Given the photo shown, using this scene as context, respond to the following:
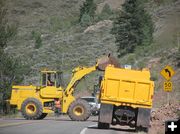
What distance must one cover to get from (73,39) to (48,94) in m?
60.9

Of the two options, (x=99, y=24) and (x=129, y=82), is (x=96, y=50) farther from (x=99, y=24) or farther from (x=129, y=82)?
(x=129, y=82)

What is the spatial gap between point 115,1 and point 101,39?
40.1 m

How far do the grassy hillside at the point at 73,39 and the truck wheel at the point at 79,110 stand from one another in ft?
52.0

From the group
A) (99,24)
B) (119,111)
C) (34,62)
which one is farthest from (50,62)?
(119,111)

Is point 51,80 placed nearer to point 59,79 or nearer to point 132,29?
point 59,79

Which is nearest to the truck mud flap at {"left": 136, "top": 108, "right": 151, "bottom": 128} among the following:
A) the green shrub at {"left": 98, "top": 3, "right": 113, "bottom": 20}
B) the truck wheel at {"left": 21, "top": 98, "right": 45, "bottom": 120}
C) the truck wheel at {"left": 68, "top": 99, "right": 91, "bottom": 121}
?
the truck wheel at {"left": 68, "top": 99, "right": 91, "bottom": 121}

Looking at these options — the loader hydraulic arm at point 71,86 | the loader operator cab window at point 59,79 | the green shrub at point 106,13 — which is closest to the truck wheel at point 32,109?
the loader hydraulic arm at point 71,86

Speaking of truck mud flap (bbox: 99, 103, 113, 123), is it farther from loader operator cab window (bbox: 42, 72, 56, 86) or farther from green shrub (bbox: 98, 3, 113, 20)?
green shrub (bbox: 98, 3, 113, 20)

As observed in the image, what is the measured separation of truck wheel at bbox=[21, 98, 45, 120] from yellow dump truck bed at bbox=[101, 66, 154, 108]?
8.49m

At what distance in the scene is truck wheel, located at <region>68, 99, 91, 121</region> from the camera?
30.7 metres

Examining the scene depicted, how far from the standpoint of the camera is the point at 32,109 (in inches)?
1250

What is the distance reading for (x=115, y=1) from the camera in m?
128

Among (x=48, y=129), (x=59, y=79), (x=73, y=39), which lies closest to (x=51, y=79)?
(x=59, y=79)

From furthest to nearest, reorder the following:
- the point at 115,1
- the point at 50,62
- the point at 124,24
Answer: the point at 115,1
the point at 50,62
the point at 124,24
